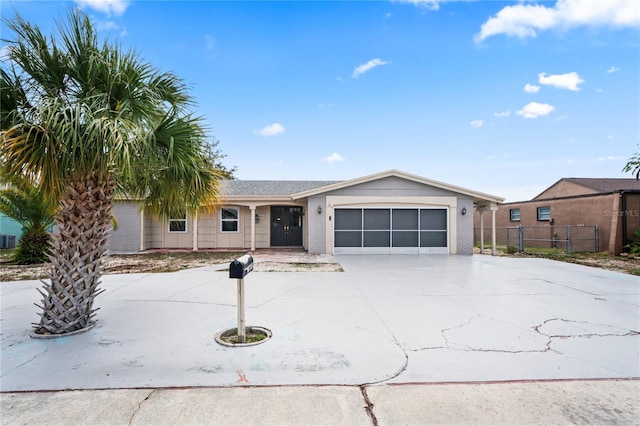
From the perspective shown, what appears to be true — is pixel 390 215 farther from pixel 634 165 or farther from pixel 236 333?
pixel 236 333

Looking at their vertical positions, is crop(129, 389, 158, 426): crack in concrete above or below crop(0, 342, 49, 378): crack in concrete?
above

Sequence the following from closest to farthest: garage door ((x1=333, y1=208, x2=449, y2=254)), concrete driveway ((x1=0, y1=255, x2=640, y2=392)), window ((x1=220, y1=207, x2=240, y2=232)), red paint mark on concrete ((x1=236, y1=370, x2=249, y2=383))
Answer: red paint mark on concrete ((x1=236, y1=370, x2=249, y2=383)) → concrete driveway ((x1=0, y1=255, x2=640, y2=392)) → garage door ((x1=333, y1=208, x2=449, y2=254)) → window ((x1=220, y1=207, x2=240, y2=232))

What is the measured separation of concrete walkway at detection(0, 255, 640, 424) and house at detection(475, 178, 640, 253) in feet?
31.2

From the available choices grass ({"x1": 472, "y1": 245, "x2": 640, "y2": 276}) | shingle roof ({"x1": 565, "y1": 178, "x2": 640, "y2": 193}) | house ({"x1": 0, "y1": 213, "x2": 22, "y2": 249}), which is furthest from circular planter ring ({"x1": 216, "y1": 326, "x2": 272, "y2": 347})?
shingle roof ({"x1": 565, "y1": 178, "x2": 640, "y2": 193})

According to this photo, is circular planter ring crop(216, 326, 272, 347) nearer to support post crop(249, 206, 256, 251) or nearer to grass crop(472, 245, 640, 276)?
support post crop(249, 206, 256, 251)

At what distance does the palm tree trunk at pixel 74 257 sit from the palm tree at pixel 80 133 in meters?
0.01

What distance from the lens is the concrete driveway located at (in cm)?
301

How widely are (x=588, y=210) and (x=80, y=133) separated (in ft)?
65.2

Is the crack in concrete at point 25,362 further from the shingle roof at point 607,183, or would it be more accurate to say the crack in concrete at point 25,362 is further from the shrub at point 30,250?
the shingle roof at point 607,183

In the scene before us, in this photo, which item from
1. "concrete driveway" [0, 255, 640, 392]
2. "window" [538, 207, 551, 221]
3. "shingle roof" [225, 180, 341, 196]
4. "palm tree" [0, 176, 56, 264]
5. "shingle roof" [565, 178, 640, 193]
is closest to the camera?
"concrete driveway" [0, 255, 640, 392]

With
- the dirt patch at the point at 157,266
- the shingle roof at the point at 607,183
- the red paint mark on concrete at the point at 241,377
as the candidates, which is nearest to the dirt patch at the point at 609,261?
the shingle roof at the point at 607,183

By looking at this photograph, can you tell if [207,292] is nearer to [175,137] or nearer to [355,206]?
[175,137]

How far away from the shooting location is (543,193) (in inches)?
883

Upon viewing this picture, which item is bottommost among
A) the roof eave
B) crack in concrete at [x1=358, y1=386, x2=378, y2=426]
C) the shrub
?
crack in concrete at [x1=358, y1=386, x2=378, y2=426]
